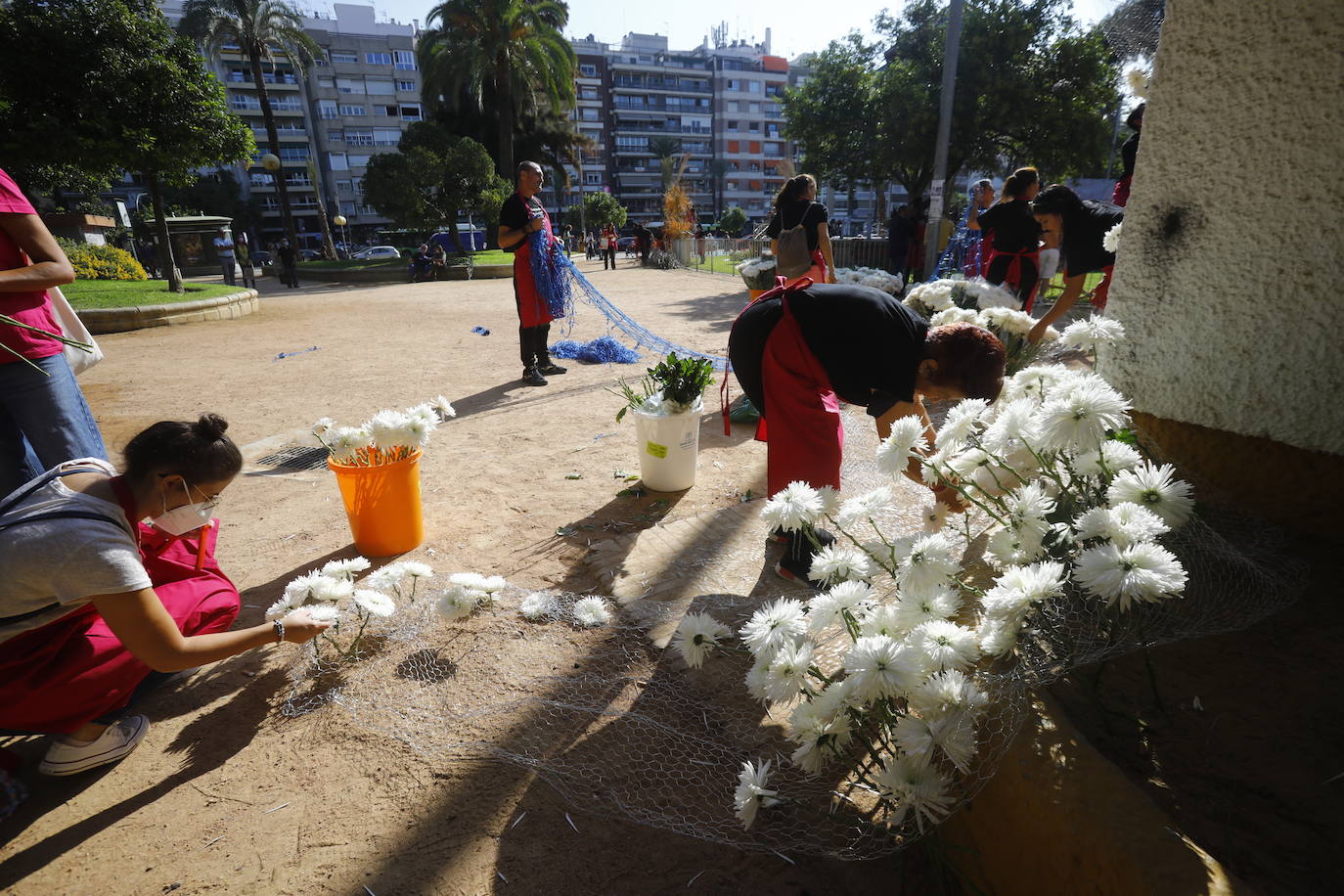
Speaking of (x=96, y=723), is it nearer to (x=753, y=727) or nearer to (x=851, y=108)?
(x=753, y=727)

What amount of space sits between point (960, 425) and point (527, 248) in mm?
4973

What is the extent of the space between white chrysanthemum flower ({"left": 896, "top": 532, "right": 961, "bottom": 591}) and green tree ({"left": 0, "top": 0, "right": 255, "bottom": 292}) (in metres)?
12.8

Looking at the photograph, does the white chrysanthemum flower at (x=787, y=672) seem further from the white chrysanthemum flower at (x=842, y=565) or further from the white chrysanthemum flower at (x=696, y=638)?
the white chrysanthemum flower at (x=696, y=638)

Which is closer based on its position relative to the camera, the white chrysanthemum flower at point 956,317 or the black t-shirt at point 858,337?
the black t-shirt at point 858,337

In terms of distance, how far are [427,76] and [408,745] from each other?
30.3 meters

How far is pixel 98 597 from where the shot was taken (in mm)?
1759

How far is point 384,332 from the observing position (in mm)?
9703

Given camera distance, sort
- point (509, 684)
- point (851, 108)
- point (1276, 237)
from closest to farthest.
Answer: point (1276, 237) < point (509, 684) < point (851, 108)

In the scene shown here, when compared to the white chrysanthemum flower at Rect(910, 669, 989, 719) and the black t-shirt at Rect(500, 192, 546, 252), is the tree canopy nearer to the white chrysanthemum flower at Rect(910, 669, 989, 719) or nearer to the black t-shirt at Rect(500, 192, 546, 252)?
the black t-shirt at Rect(500, 192, 546, 252)

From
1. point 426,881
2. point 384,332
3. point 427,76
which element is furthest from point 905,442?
point 427,76

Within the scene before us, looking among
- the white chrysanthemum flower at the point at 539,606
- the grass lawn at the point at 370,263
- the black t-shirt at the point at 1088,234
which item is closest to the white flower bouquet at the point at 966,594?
the white chrysanthemum flower at the point at 539,606

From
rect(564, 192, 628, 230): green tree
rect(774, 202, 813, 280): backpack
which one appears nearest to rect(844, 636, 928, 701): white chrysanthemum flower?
rect(774, 202, 813, 280): backpack

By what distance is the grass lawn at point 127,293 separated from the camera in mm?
10758

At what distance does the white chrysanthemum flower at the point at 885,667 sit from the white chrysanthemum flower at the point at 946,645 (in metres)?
0.02
